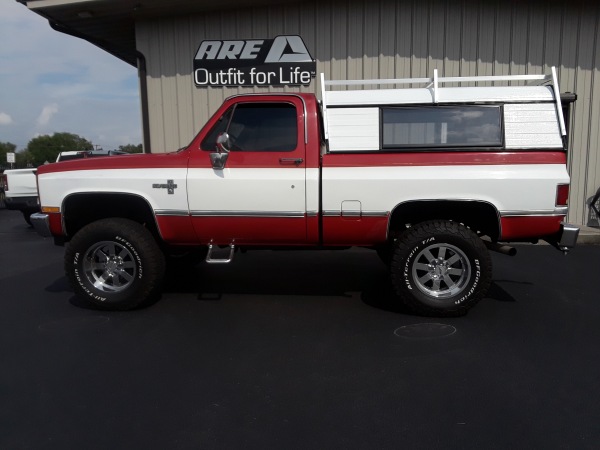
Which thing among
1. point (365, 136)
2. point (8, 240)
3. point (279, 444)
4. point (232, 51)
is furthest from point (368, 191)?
point (8, 240)

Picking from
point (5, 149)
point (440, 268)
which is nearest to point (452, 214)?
point (440, 268)

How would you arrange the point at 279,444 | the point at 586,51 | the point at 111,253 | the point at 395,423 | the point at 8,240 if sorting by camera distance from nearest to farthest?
the point at 279,444, the point at 395,423, the point at 111,253, the point at 586,51, the point at 8,240

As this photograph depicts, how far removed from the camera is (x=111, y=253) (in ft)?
15.6

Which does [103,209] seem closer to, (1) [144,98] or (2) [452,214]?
(2) [452,214]

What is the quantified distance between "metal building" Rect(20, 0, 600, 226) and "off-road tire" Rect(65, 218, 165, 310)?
513cm

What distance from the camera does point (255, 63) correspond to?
898 centimetres

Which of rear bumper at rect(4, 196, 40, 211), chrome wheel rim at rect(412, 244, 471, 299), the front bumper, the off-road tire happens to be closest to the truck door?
the off-road tire

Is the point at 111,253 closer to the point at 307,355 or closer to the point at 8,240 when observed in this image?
the point at 307,355

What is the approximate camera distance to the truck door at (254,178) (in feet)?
14.6

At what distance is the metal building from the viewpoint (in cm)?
858

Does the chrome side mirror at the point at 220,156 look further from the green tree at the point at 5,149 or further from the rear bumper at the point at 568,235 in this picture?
the green tree at the point at 5,149

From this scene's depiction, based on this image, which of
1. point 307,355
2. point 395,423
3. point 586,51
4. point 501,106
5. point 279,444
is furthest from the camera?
point 586,51

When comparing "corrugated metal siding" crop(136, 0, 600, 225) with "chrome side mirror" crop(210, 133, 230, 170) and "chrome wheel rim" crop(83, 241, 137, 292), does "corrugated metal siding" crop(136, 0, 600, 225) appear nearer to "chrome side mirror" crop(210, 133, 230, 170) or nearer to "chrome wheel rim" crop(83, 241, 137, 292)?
"chrome side mirror" crop(210, 133, 230, 170)

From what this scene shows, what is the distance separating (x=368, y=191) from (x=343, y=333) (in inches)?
51.0
